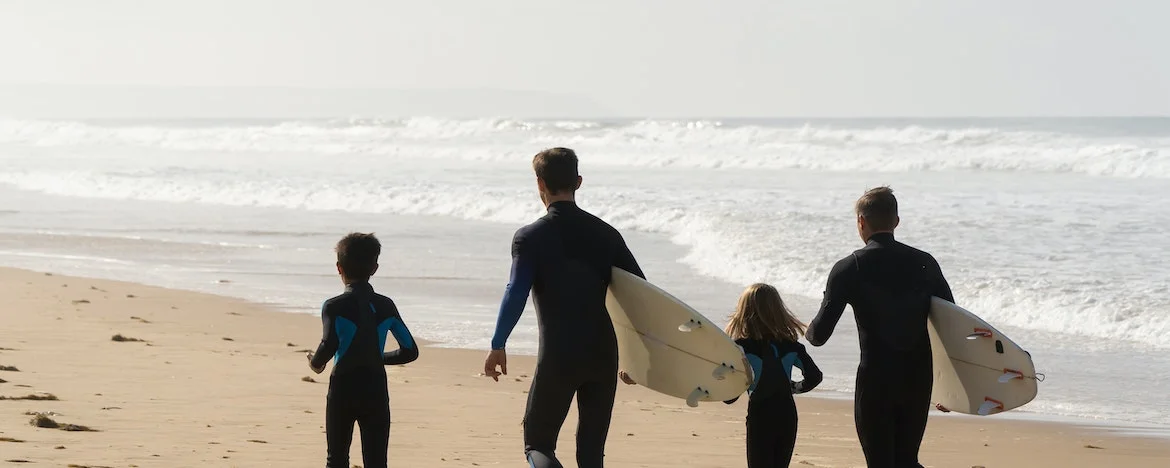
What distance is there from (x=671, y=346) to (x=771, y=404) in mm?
392

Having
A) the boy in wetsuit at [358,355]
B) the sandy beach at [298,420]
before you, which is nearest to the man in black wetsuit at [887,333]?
the boy in wetsuit at [358,355]

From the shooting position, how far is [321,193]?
2397 centimetres

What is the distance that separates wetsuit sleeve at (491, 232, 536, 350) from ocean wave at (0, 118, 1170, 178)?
27.7 metres

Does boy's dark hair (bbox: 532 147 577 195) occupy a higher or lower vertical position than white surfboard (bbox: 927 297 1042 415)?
higher

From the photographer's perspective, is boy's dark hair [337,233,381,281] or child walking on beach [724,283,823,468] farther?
child walking on beach [724,283,823,468]

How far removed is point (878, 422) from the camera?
3.94 metres

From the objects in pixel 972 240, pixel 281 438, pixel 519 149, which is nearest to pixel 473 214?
pixel 972 240

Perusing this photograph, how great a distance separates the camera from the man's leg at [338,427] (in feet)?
13.1

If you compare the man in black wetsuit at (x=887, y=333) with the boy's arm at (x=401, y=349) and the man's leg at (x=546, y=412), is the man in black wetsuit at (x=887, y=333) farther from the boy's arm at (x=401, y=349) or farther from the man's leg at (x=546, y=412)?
the boy's arm at (x=401, y=349)

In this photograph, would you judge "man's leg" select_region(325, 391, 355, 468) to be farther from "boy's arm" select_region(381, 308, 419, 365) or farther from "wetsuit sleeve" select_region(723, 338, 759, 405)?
"wetsuit sleeve" select_region(723, 338, 759, 405)

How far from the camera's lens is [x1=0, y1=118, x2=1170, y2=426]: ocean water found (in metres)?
9.66

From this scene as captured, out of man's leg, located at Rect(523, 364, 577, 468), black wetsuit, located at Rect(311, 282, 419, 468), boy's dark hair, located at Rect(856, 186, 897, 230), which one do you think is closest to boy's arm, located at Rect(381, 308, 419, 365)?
black wetsuit, located at Rect(311, 282, 419, 468)

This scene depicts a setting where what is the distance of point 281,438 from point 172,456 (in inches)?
25.7

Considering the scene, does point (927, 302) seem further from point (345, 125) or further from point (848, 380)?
point (345, 125)
